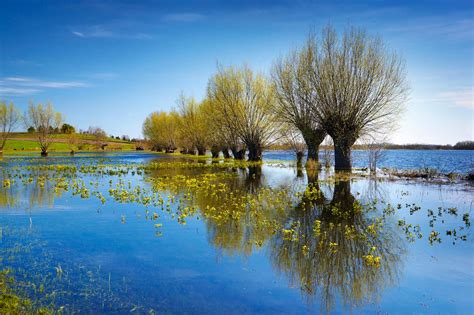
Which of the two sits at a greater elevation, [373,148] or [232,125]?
[232,125]

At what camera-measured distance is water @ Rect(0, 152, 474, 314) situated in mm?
6691

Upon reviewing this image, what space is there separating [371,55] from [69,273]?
97.0 feet

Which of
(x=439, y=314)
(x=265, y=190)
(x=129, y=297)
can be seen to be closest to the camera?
(x=439, y=314)

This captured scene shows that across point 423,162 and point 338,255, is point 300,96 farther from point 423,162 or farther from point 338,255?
point 338,255

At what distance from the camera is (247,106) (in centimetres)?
4653

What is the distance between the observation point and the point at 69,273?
787cm

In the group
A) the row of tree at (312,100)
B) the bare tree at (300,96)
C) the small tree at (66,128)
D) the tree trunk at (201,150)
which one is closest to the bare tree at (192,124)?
the tree trunk at (201,150)

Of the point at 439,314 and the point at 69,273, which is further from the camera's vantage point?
the point at 69,273

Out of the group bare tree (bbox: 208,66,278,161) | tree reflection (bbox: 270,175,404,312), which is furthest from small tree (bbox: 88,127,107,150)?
tree reflection (bbox: 270,175,404,312)

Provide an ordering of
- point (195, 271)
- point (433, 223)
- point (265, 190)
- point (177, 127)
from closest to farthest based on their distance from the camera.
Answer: point (195, 271) < point (433, 223) < point (265, 190) < point (177, 127)

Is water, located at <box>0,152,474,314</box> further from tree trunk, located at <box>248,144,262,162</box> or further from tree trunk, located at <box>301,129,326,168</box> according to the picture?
tree trunk, located at <box>248,144,262,162</box>

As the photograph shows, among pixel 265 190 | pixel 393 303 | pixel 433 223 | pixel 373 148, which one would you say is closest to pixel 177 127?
pixel 373 148

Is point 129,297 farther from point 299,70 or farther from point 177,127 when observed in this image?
point 177,127

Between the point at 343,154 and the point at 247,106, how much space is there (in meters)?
17.8
